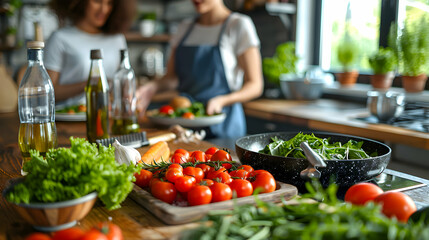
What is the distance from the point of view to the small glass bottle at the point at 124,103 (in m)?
1.81

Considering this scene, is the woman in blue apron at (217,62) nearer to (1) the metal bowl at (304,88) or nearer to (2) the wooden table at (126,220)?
(1) the metal bowl at (304,88)

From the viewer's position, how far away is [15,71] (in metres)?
4.57

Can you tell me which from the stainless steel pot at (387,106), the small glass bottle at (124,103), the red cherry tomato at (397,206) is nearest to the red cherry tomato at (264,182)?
the red cherry tomato at (397,206)

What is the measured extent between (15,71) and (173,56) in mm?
2602

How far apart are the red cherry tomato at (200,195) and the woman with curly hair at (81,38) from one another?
5.63ft

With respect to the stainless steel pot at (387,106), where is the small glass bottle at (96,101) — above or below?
above

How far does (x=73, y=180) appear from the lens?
2.71 feet

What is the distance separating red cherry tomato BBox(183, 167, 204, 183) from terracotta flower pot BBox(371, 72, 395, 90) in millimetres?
2279

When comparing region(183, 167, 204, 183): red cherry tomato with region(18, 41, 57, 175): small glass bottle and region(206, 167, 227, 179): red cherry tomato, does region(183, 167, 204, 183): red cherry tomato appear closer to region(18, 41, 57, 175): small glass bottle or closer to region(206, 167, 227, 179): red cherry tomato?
region(206, 167, 227, 179): red cherry tomato

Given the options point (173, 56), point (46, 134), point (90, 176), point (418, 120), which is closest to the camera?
point (90, 176)

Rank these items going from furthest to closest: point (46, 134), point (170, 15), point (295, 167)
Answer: point (170, 15) → point (46, 134) → point (295, 167)

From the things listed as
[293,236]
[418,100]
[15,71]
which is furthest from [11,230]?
[15,71]

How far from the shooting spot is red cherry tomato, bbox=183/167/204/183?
1020 millimetres

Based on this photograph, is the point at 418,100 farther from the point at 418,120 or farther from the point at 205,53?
the point at 205,53
